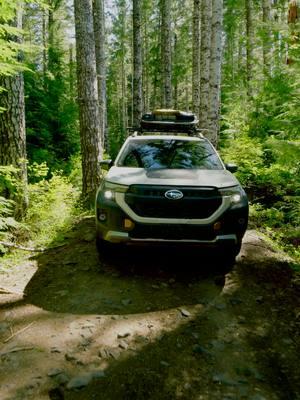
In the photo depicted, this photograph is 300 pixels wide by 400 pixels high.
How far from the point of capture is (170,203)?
5.15 m

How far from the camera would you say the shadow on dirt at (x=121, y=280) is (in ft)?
15.6

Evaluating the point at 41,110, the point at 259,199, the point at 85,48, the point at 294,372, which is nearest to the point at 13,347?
the point at 294,372

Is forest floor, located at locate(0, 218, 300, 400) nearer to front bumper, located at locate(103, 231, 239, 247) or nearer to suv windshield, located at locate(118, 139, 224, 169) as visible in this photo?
front bumper, located at locate(103, 231, 239, 247)

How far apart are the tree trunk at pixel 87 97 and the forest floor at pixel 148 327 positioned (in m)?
3.18

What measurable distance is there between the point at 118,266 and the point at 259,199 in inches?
250

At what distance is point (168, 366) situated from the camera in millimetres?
3547

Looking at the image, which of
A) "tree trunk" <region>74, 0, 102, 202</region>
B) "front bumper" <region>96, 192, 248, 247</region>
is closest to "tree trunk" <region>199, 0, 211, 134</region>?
"tree trunk" <region>74, 0, 102, 202</region>

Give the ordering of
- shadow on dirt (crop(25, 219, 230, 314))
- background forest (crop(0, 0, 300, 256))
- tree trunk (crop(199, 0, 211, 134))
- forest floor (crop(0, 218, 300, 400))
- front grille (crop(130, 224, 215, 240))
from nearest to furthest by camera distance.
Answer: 1. forest floor (crop(0, 218, 300, 400))
2. shadow on dirt (crop(25, 219, 230, 314))
3. front grille (crop(130, 224, 215, 240))
4. background forest (crop(0, 0, 300, 256))
5. tree trunk (crop(199, 0, 211, 134))

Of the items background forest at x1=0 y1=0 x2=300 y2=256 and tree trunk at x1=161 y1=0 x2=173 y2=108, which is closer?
background forest at x1=0 y1=0 x2=300 y2=256

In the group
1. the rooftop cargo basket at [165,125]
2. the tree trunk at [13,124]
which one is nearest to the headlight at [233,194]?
the rooftop cargo basket at [165,125]

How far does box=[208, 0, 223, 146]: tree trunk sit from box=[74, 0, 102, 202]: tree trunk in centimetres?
404

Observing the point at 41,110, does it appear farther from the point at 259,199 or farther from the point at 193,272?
the point at 193,272

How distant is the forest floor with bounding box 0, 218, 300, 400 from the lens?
329 cm

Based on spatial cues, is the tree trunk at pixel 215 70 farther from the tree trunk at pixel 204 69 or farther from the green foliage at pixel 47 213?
the green foliage at pixel 47 213
